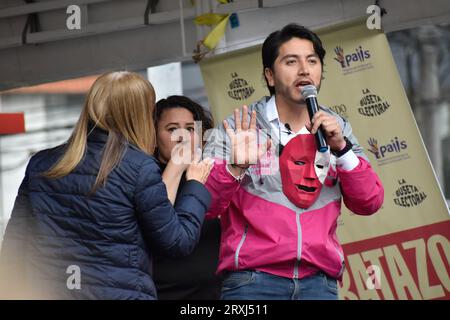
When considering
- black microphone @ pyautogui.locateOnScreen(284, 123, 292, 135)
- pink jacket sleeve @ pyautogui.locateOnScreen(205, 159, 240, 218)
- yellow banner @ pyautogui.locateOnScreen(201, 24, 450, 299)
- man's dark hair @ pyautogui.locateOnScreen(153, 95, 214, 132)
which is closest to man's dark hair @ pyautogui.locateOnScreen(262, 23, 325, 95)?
black microphone @ pyautogui.locateOnScreen(284, 123, 292, 135)

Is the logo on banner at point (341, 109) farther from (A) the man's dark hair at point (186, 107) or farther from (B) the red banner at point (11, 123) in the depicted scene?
(B) the red banner at point (11, 123)

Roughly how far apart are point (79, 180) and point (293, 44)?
934 mm

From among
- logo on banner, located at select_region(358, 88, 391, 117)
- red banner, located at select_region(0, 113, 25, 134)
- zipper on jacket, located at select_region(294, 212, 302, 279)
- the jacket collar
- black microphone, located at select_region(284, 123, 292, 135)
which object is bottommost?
zipper on jacket, located at select_region(294, 212, 302, 279)

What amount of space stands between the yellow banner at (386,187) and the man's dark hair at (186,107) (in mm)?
1078

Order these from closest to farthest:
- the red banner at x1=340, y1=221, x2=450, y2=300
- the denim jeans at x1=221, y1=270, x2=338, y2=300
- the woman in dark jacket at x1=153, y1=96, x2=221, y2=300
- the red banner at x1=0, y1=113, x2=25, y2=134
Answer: the denim jeans at x1=221, y1=270, x2=338, y2=300
the woman in dark jacket at x1=153, y1=96, x2=221, y2=300
the red banner at x1=340, y1=221, x2=450, y2=300
the red banner at x1=0, y1=113, x2=25, y2=134

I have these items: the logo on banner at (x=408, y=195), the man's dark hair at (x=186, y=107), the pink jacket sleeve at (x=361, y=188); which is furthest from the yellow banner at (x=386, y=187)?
the pink jacket sleeve at (x=361, y=188)

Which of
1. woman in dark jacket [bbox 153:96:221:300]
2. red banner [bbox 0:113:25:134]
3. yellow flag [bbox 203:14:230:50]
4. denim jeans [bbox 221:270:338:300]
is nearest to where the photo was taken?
denim jeans [bbox 221:270:338:300]

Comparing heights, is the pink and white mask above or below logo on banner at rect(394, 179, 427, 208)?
below

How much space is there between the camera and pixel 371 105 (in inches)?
175

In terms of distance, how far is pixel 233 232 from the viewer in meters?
2.76

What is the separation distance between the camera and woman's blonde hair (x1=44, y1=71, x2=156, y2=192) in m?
2.56

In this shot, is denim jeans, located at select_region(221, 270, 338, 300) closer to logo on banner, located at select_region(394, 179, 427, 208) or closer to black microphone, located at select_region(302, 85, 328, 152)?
black microphone, located at select_region(302, 85, 328, 152)
